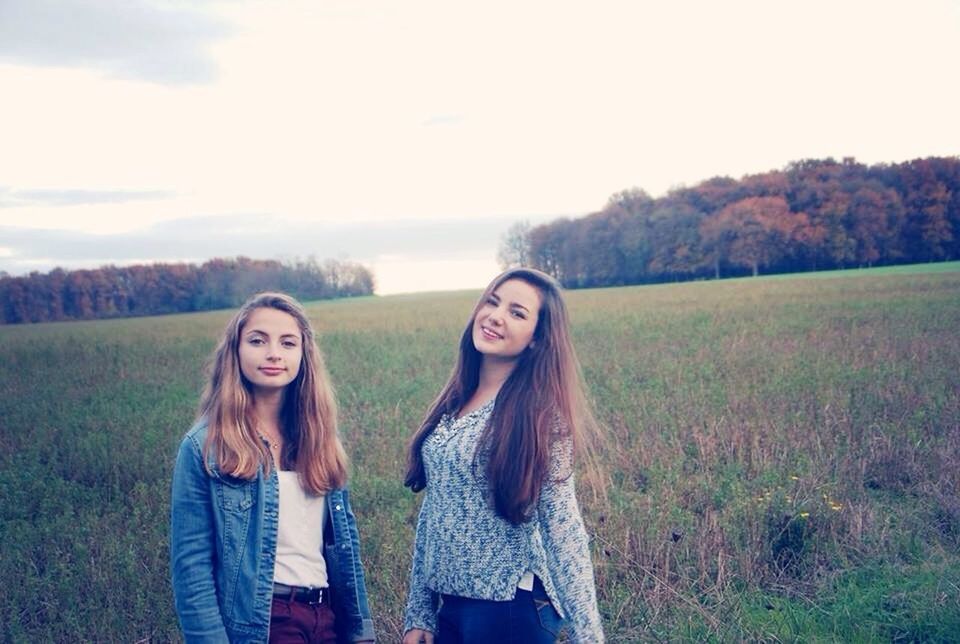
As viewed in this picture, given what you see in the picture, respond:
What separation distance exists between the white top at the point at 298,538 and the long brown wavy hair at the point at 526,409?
1.40ft

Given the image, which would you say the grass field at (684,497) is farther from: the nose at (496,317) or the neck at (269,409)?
the nose at (496,317)

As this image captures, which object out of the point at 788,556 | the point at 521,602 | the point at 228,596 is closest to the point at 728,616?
the point at 788,556

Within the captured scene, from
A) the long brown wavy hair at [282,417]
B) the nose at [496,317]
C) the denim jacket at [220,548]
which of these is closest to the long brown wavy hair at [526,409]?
the nose at [496,317]

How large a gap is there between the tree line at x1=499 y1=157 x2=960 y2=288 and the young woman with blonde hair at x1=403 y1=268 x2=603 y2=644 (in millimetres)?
47078

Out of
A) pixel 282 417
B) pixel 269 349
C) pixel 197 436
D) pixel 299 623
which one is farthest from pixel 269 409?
pixel 299 623

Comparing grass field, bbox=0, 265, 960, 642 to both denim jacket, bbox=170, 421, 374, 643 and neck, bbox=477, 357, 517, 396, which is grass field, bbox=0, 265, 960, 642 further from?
neck, bbox=477, 357, 517, 396

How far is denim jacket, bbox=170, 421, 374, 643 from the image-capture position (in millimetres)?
2135

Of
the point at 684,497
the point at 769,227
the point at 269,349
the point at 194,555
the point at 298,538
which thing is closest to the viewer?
the point at 194,555

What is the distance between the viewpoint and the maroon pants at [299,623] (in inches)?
89.4

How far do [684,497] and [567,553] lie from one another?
146 inches

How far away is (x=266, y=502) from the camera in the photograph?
7.49ft

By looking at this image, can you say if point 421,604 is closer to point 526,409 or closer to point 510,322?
point 526,409

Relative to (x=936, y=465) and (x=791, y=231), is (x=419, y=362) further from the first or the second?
(x=791, y=231)

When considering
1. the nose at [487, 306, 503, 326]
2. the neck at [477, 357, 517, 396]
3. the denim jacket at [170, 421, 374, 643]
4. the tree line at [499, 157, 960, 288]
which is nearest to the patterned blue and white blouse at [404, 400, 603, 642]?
the neck at [477, 357, 517, 396]
